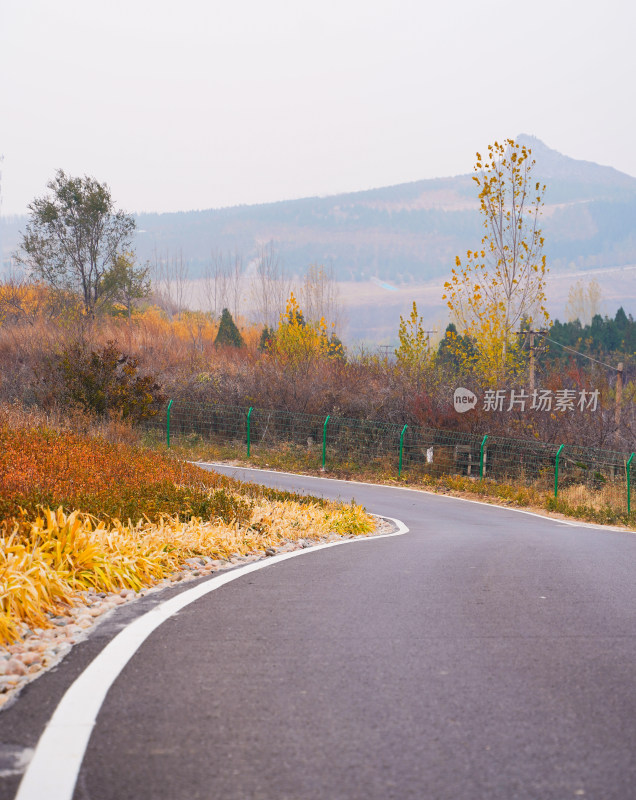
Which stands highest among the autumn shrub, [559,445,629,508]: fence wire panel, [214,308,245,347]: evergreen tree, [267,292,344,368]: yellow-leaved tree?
[214,308,245,347]: evergreen tree

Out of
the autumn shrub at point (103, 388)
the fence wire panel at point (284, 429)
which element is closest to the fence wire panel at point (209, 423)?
the fence wire panel at point (284, 429)

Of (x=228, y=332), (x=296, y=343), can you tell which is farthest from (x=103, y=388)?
(x=228, y=332)

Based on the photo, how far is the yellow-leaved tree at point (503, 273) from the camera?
1042 inches

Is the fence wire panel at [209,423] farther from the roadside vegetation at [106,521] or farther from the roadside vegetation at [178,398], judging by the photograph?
the roadside vegetation at [106,521]

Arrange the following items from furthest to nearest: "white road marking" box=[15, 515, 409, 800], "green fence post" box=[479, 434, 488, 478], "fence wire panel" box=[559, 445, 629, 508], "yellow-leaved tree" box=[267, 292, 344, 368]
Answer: "yellow-leaved tree" box=[267, 292, 344, 368]
"green fence post" box=[479, 434, 488, 478]
"fence wire panel" box=[559, 445, 629, 508]
"white road marking" box=[15, 515, 409, 800]

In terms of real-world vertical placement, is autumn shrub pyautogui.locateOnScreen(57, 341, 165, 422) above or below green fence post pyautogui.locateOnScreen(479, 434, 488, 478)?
above

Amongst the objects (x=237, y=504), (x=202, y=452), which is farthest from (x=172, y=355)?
(x=237, y=504)

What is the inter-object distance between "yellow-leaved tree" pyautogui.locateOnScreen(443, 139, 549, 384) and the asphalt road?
20.6 m

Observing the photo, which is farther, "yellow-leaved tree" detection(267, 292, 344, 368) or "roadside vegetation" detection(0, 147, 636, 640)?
"yellow-leaved tree" detection(267, 292, 344, 368)

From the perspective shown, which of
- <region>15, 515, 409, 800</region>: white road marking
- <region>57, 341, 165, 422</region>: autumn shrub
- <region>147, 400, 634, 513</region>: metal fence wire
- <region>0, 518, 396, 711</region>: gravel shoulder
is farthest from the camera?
<region>147, 400, 634, 513</region>: metal fence wire

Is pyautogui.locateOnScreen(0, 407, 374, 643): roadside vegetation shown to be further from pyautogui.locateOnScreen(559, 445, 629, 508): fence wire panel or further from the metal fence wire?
the metal fence wire

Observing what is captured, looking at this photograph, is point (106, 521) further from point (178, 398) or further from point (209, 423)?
point (178, 398)

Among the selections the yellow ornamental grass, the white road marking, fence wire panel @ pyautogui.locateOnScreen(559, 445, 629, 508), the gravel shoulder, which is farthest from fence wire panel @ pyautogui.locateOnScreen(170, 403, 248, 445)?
the white road marking

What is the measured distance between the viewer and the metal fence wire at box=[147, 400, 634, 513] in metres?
25.3
